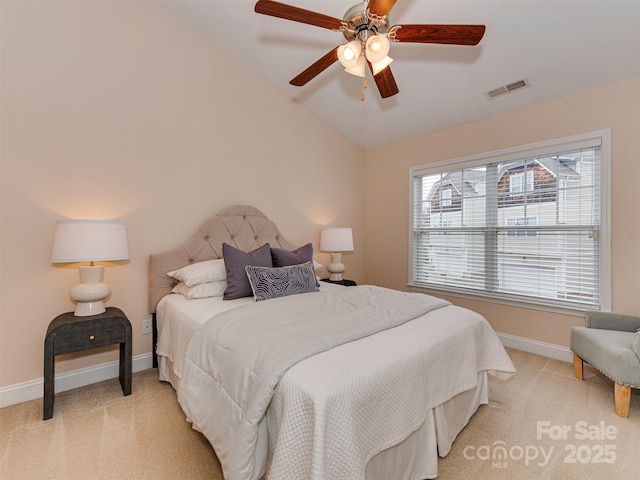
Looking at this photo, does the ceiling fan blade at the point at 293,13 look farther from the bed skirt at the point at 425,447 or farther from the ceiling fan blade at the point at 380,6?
the bed skirt at the point at 425,447

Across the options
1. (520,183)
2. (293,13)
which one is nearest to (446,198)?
(520,183)

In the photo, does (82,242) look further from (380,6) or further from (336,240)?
(336,240)

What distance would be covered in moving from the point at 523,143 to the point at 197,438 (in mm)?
3706

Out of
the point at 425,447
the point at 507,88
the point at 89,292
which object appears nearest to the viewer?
the point at 425,447

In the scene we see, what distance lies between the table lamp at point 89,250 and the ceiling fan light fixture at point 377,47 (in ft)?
6.64

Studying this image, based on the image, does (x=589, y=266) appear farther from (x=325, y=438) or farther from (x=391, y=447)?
(x=325, y=438)

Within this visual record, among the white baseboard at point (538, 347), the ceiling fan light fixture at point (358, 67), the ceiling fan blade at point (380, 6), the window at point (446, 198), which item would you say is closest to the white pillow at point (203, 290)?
the ceiling fan light fixture at point (358, 67)

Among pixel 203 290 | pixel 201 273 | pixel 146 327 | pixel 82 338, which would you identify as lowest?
pixel 146 327

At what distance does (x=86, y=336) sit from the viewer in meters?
2.09

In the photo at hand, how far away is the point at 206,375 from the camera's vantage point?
5.23 ft

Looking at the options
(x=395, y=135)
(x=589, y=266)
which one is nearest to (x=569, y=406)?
(x=589, y=266)

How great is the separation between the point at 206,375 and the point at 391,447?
0.95 m

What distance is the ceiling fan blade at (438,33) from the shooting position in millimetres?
1612

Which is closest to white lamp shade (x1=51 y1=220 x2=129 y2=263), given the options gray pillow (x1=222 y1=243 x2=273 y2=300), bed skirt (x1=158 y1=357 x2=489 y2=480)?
gray pillow (x1=222 y1=243 x2=273 y2=300)
